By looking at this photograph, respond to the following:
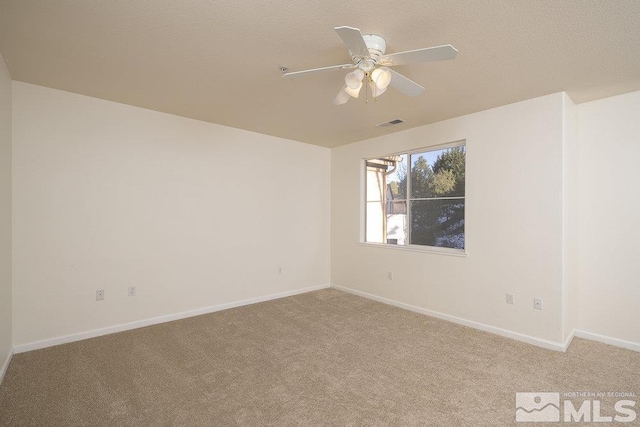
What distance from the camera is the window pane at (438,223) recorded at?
374 centimetres

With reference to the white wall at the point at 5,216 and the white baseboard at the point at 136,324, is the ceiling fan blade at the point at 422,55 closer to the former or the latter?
the white wall at the point at 5,216

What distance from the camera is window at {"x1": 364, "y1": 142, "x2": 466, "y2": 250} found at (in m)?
3.76

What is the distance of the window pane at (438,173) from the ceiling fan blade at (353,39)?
8.14 ft

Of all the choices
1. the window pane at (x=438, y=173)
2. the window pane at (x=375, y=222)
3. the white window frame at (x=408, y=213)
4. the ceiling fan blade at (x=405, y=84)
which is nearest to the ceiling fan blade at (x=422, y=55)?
the ceiling fan blade at (x=405, y=84)

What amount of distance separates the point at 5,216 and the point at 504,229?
464 centimetres

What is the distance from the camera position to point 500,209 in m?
3.23

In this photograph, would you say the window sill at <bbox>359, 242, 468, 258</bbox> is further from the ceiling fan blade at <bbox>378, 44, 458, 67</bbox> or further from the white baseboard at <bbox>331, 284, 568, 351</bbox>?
the ceiling fan blade at <bbox>378, 44, 458, 67</bbox>

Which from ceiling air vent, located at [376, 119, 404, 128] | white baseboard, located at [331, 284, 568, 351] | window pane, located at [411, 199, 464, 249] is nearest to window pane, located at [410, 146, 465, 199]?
window pane, located at [411, 199, 464, 249]

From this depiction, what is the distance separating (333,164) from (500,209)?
2.80 meters

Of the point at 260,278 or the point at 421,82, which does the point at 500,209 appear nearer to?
the point at 421,82

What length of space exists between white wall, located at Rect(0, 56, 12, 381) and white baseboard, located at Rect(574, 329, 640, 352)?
523 cm

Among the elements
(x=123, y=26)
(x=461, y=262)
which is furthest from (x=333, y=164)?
(x=123, y=26)

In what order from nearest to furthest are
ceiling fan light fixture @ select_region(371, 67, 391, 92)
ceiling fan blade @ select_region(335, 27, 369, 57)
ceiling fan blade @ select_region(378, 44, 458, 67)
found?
ceiling fan blade @ select_region(335, 27, 369, 57) → ceiling fan blade @ select_region(378, 44, 458, 67) → ceiling fan light fixture @ select_region(371, 67, 391, 92)

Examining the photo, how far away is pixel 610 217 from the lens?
9.71 ft
